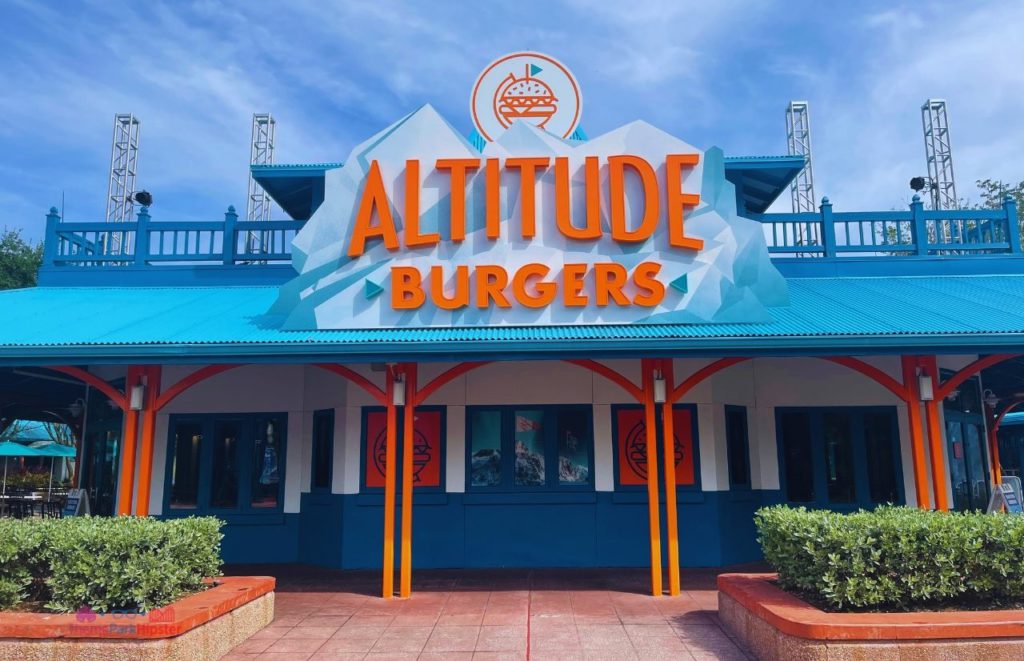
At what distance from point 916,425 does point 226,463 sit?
1073cm

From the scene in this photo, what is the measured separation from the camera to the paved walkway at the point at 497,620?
24.3 feet

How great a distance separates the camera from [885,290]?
11805 millimetres

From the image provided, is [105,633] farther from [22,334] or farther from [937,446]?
[937,446]

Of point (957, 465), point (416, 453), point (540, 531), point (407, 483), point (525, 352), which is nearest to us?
point (525, 352)

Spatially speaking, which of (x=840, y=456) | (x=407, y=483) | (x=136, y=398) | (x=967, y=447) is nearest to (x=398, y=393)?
(x=407, y=483)

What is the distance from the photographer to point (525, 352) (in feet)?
30.7

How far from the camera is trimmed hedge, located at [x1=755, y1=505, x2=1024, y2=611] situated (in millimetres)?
6762

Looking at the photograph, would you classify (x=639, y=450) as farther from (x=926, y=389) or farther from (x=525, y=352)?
(x=926, y=389)

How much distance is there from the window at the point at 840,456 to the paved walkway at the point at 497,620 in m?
2.71

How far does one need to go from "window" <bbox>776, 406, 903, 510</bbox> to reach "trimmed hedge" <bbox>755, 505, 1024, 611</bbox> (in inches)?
217

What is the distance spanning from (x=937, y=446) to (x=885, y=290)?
3.02m

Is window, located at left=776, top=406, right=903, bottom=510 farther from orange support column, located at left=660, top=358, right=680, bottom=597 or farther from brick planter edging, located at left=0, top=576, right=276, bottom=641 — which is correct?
brick planter edging, located at left=0, top=576, right=276, bottom=641

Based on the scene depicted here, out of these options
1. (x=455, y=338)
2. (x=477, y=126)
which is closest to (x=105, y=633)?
(x=455, y=338)

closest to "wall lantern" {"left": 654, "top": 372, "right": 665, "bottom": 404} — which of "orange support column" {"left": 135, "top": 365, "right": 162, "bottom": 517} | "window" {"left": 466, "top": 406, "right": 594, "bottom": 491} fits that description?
"window" {"left": 466, "top": 406, "right": 594, "bottom": 491}
